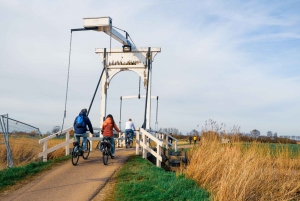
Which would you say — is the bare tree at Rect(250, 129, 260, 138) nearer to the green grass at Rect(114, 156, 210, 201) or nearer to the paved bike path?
the green grass at Rect(114, 156, 210, 201)

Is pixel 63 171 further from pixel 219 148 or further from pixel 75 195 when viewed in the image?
pixel 219 148

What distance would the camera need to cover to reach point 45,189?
7.81 metres

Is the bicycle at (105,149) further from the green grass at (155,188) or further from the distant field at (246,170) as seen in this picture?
the distant field at (246,170)

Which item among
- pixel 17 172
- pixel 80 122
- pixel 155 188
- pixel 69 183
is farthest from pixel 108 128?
pixel 155 188

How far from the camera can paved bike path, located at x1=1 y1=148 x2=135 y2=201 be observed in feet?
23.8

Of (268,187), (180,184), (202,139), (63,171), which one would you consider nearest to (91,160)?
(63,171)

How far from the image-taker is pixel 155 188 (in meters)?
7.50

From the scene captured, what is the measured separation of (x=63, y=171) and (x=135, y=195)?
3.41 m

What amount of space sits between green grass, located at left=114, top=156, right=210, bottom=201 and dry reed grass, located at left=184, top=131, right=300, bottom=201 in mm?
371

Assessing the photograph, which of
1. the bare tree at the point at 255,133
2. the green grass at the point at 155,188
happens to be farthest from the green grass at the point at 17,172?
the bare tree at the point at 255,133

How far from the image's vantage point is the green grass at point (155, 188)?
6965 millimetres

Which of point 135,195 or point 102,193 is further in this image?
point 102,193

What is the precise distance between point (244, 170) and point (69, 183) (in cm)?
423

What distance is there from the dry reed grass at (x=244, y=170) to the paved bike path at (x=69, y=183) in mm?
2482
